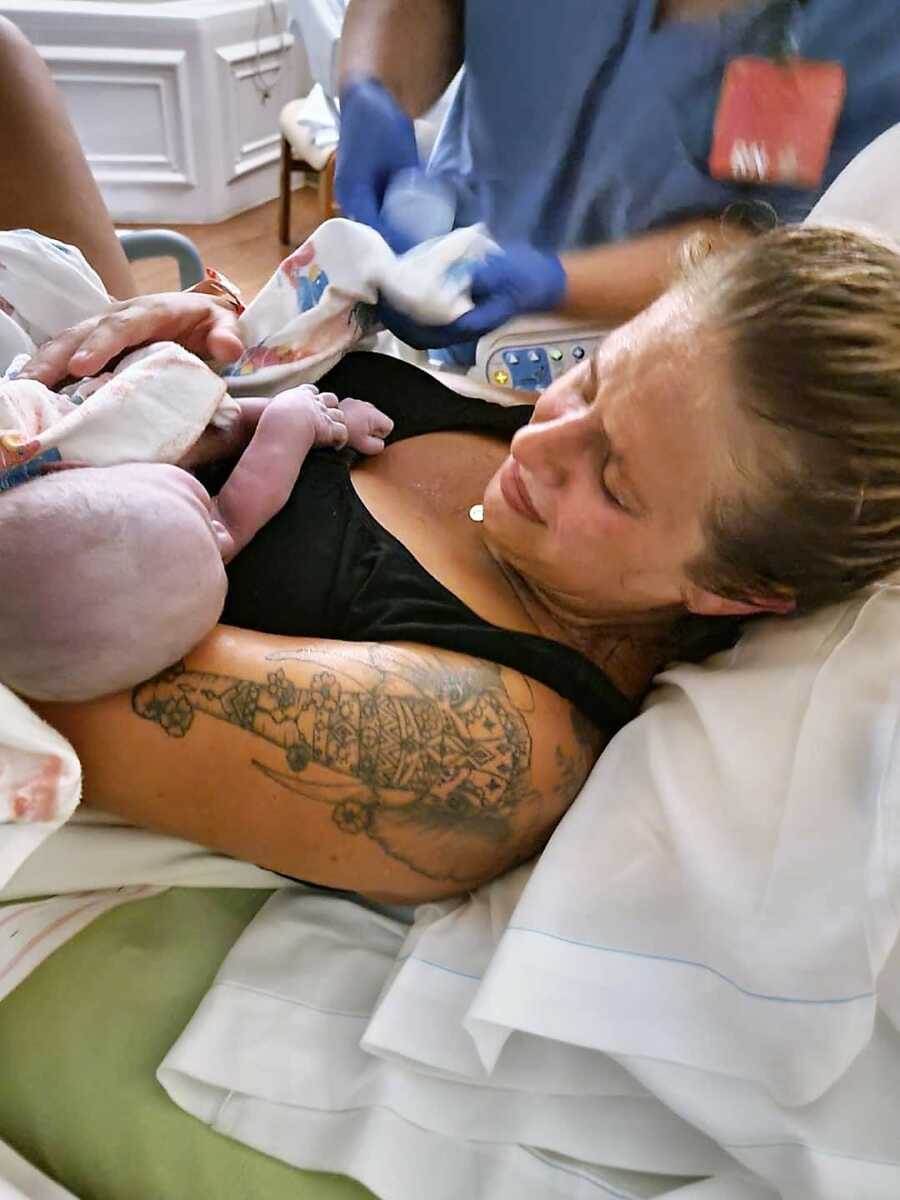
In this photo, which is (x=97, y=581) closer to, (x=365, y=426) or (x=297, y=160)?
(x=365, y=426)

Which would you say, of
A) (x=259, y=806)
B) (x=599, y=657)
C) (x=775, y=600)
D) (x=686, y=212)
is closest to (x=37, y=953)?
(x=259, y=806)

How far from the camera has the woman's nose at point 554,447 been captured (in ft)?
2.58

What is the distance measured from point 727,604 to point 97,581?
1.62ft

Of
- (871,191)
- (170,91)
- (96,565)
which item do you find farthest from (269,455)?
(170,91)

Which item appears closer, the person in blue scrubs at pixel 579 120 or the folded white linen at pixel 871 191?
the folded white linen at pixel 871 191

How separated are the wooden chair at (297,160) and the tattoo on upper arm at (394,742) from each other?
2.04 meters

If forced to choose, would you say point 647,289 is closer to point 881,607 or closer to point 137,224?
point 881,607

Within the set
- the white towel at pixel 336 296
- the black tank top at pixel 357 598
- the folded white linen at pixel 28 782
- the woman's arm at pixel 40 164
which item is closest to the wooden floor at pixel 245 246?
the woman's arm at pixel 40 164

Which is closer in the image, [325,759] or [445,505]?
[325,759]

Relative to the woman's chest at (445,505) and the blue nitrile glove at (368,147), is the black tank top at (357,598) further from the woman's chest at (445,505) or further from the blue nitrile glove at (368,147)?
the blue nitrile glove at (368,147)

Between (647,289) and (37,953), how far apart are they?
85cm

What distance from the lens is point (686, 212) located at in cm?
114

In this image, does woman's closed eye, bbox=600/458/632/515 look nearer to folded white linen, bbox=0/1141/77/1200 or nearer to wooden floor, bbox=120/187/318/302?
folded white linen, bbox=0/1141/77/1200

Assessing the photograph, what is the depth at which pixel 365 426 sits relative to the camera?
3.04 feet
